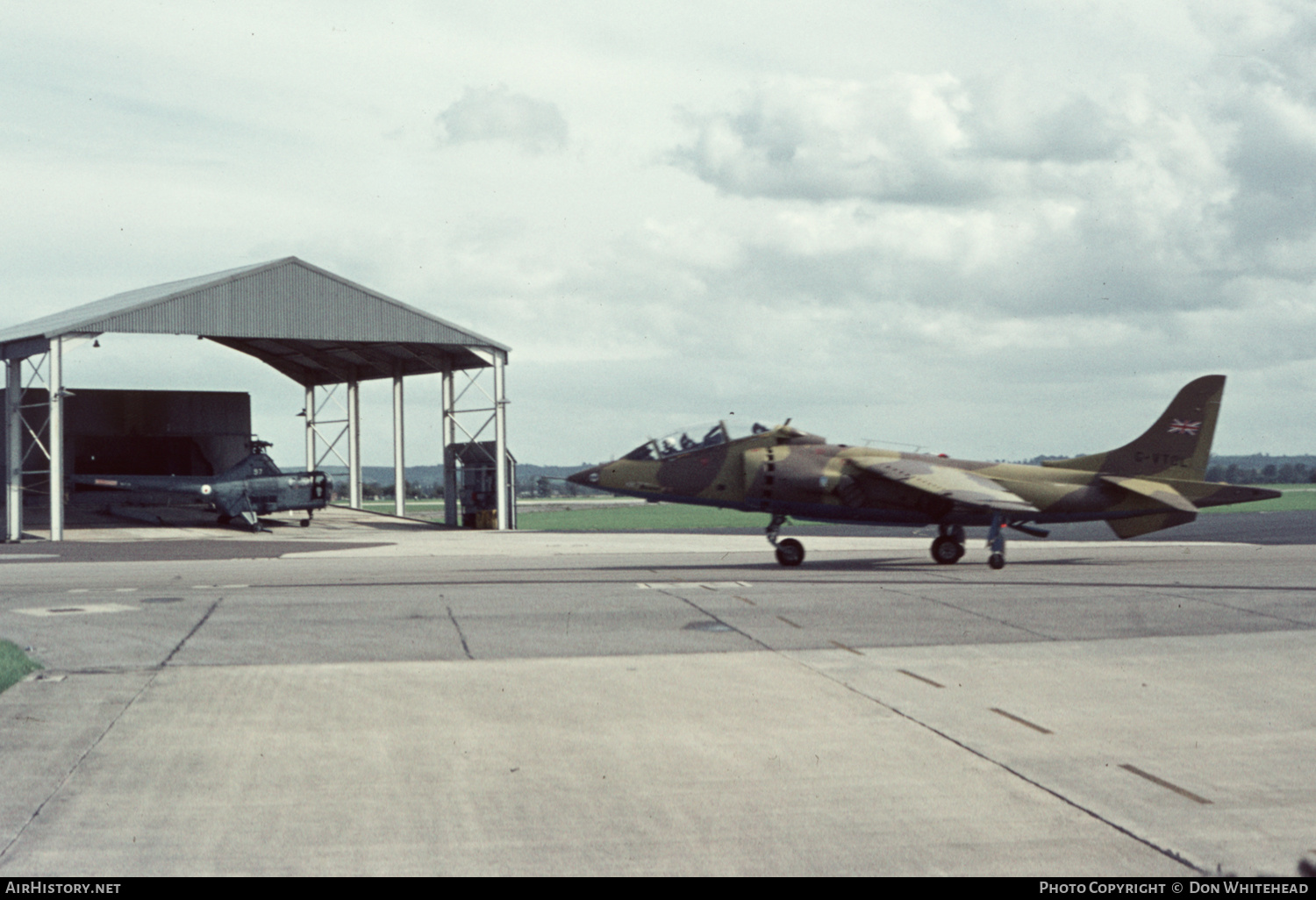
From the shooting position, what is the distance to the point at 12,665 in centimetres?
1166

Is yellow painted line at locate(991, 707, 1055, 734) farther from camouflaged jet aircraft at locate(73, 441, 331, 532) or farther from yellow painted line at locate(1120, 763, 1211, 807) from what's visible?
camouflaged jet aircraft at locate(73, 441, 331, 532)

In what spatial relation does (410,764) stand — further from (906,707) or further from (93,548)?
(93,548)

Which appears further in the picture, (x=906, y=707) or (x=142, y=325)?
(x=142, y=325)

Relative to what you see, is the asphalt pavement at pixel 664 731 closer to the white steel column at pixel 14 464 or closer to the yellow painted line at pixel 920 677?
the yellow painted line at pixel 920 677

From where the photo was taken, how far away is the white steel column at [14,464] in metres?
36.8

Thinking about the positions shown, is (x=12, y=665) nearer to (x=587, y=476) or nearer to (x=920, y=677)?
(x=920, y=677)

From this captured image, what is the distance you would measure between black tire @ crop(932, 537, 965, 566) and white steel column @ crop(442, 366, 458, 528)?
83.0 ft

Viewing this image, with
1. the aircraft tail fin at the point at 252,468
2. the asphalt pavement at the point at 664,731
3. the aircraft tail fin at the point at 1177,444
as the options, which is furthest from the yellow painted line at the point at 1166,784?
the aircraft tail fin at the point at 252,468

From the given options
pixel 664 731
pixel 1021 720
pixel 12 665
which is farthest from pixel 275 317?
pixel 1021 720

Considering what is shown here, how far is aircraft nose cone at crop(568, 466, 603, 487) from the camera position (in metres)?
24.4

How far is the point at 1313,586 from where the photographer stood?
18.5 m
